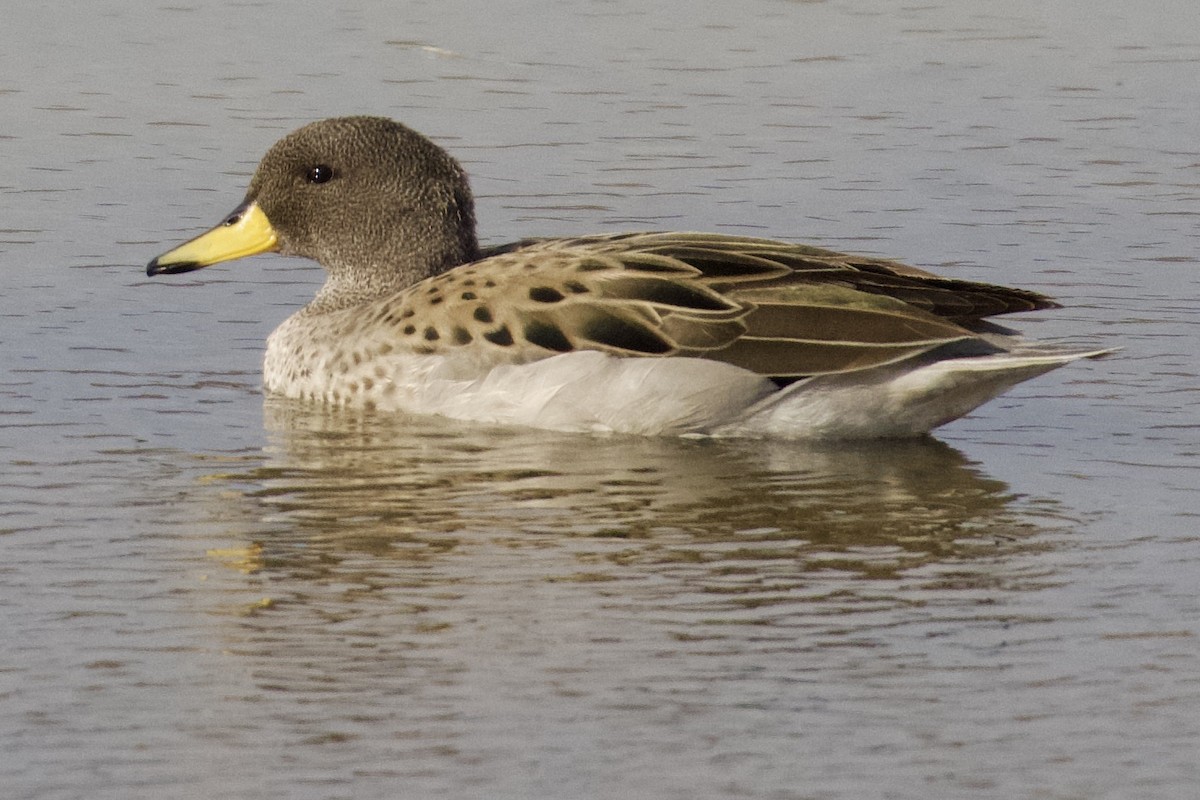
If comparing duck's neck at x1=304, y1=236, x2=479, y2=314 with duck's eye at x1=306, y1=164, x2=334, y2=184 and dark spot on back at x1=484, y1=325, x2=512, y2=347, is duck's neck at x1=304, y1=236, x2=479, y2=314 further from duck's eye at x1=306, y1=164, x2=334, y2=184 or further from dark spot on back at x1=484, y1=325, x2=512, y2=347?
dark spot on back at x1=484, y1=325, x2=512, y2=347

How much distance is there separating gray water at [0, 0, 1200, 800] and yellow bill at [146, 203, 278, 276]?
39cm

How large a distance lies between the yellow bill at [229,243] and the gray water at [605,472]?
39 centimetres

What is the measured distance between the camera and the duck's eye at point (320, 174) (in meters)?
11.2

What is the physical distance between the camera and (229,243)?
1130 cm

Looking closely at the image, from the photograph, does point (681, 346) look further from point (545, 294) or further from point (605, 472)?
point (605, 472)

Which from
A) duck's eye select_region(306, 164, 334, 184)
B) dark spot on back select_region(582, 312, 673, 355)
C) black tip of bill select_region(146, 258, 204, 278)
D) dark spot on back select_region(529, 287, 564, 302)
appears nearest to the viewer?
dark spot on back select_region(582, 312, 673, 355)

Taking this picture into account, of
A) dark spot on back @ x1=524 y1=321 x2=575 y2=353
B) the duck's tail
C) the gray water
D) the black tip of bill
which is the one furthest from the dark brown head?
the duck's tail

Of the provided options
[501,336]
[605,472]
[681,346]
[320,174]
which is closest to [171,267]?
[320,174]

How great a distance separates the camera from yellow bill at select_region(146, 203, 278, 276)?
1121 centimetres

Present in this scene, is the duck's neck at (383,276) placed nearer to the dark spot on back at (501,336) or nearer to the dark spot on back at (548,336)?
the dark spot on back at (501,336)

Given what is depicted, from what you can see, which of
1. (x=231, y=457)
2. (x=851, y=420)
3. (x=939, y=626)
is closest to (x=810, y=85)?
(x=851, y=420)

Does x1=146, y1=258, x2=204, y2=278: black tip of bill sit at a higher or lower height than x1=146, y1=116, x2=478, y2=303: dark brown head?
lower

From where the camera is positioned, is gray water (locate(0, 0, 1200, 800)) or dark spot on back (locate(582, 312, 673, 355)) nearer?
gray water (locate(0, 0, 1200, 800))

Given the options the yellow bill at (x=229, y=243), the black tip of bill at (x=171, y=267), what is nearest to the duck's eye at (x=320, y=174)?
the yellow bill at (x=229, y=243)
